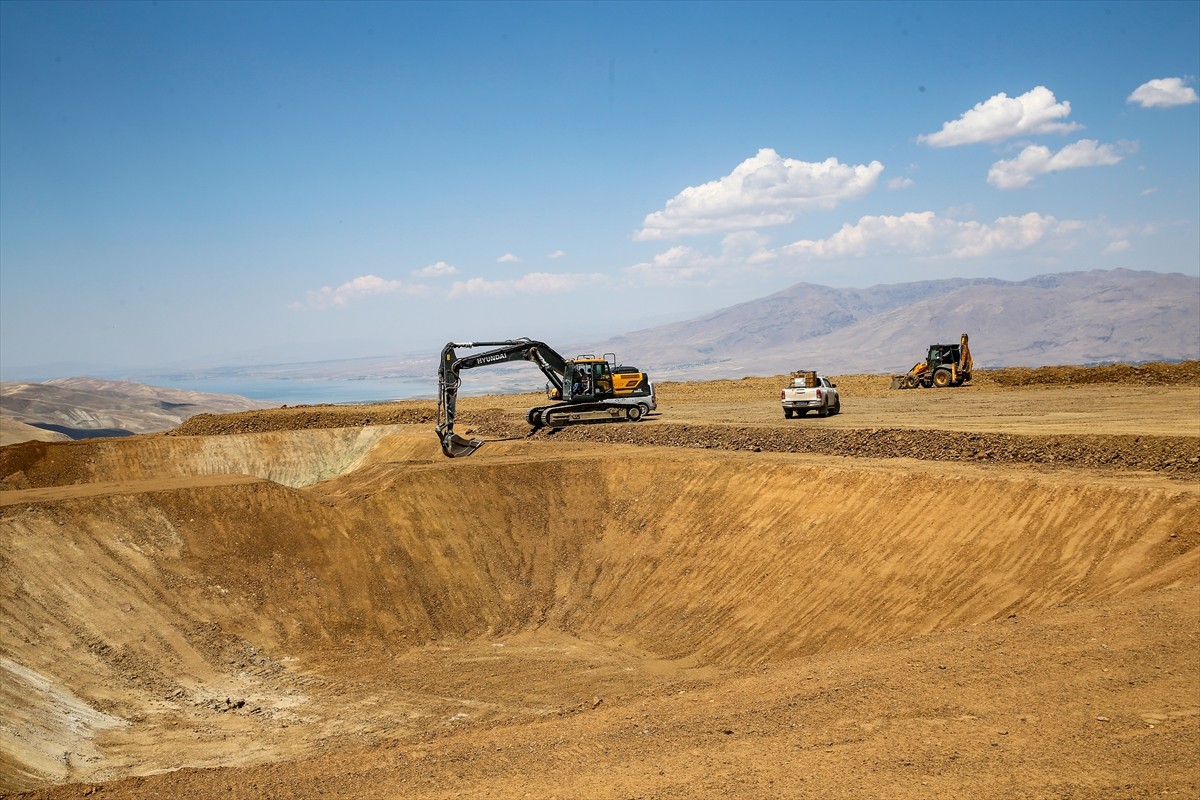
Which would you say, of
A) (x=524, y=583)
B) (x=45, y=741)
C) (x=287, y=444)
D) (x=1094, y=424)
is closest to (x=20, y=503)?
(x=45, y=741)

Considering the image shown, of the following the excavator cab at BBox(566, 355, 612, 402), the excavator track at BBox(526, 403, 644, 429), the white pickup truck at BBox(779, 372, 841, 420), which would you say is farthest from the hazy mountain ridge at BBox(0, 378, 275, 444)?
the white pickup truck at BBox(779, 372, 841, 420)

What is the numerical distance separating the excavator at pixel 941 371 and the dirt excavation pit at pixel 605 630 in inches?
971

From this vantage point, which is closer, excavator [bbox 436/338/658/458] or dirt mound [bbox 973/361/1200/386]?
excavator [bbox 436/338/658/458]

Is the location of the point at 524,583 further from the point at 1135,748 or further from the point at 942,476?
the point at 1135,748

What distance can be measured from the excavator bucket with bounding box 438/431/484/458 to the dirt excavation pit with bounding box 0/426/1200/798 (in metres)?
2.26

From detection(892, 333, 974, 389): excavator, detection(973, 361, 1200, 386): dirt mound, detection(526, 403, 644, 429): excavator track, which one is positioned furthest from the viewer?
detection(892, 333, 974, 389): excavator

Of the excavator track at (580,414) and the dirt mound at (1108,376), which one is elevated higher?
the dirt mound at (1108,376)

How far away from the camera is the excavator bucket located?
3212cm

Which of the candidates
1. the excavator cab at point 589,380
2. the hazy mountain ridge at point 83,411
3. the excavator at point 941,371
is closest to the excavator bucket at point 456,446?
the excavator cab at point 589,380

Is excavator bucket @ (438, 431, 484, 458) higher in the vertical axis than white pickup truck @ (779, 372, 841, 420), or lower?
lower

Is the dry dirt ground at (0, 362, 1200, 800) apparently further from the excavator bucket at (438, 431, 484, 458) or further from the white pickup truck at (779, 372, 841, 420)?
the excavator bucket at (438, 431, 484, 458)

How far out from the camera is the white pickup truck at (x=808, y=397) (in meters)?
37.3

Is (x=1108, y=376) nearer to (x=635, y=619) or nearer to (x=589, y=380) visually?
(x=589, y=380)

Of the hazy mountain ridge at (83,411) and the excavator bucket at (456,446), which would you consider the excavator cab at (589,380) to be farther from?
the hazy mountain ridge at (83,411)
